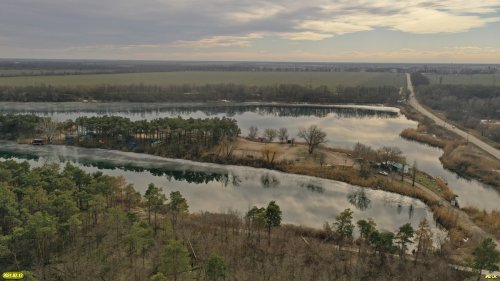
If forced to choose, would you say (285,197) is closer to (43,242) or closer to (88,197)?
(88,197)

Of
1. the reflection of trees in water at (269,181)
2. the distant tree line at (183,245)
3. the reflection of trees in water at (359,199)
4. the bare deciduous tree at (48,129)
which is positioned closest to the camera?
the distant tree line at (183,245)

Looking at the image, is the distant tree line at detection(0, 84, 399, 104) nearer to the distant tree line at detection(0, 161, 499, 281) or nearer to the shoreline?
the shoreline

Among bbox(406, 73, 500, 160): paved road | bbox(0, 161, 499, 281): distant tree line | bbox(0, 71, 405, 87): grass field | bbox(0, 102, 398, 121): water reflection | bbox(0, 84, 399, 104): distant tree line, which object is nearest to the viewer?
bbox(0, 161, 499, 281): distant tree line

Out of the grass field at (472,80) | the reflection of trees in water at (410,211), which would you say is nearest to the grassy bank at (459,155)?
the reflection of trees in water at (410,211)

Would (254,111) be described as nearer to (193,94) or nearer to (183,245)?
(193,94)

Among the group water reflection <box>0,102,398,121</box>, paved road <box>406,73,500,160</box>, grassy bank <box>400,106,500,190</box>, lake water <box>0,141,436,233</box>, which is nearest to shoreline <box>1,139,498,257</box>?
lake water <box>0,141,436,233</box>

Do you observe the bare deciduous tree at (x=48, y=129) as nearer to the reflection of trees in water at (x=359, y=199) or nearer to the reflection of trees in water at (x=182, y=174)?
the reflection of trees in water at (x=182, y=174)
